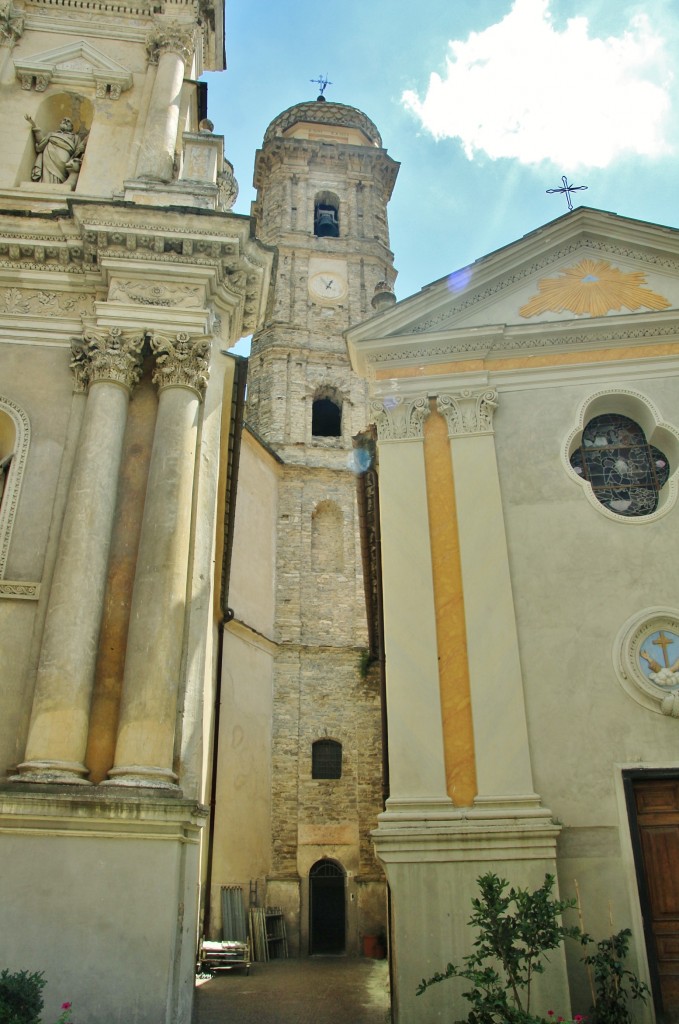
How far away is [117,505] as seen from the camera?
30.0 ft

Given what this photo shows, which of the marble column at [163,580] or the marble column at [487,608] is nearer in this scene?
the marble column at [163,580]

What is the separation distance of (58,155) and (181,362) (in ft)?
16.1

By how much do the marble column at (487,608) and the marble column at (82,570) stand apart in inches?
165

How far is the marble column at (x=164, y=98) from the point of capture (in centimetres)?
1165

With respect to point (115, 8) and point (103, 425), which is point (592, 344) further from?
point (115, 8)

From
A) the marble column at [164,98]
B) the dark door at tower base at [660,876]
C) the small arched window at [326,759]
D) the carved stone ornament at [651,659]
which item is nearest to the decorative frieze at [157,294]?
the marble column at [164,98]

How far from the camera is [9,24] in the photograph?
42.4 ft

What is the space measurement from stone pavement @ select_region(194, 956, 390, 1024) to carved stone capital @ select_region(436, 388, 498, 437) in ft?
23.4

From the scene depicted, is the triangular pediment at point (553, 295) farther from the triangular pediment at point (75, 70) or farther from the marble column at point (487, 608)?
the triangular pediment at point (75, 70)

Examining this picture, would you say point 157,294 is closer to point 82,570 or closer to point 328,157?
point 82,570

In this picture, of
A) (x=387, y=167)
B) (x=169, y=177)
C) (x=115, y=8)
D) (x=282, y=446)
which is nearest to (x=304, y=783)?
(x=282, y=446)

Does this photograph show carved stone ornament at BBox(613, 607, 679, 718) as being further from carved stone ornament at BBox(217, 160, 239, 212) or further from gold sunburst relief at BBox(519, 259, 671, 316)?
carved stone ornament at BBox(217, 160, 239, 212)

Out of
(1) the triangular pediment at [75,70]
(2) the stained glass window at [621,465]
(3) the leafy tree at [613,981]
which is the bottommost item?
Result: (3) the leafy tree at [613,981]

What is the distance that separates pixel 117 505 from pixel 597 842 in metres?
6.29
